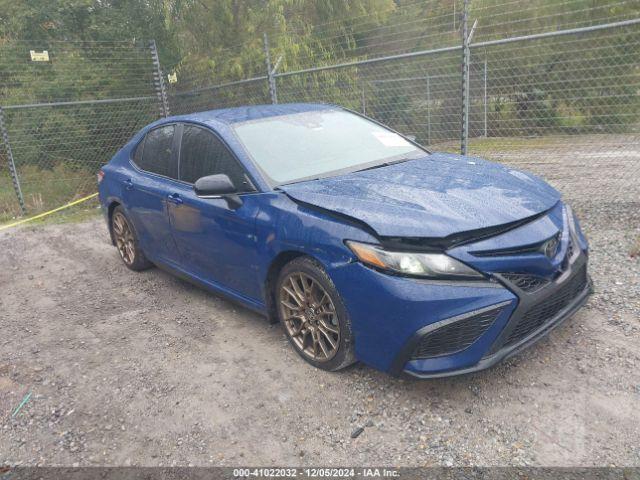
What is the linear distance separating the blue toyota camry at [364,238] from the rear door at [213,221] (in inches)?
0.5

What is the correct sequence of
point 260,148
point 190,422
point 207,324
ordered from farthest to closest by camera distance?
point 207,324, point 260,148, point 190,422

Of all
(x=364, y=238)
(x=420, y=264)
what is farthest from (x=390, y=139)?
(x=420, y=264)

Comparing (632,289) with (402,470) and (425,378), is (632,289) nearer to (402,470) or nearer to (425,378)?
(425,378)

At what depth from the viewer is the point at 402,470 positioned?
238cm

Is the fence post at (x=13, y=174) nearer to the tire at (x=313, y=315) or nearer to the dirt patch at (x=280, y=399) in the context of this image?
the dirt patch at (x=280, y=399)

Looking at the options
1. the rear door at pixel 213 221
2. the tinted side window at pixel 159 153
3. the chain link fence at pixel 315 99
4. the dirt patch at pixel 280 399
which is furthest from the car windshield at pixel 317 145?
the chain link fence at pixel 315 99

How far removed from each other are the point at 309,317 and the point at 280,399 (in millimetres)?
509

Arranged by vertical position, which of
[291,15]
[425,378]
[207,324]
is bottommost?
[207,324]

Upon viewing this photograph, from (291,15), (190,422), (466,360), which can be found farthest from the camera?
(291,15)

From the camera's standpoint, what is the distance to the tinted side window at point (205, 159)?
142 inches

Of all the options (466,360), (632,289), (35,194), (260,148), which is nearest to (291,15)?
(35,194)

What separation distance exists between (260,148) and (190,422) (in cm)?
189

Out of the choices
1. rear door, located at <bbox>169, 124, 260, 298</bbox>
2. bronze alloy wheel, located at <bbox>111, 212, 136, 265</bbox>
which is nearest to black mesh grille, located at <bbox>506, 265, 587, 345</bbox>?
rear door, located at <bbox>169, 124, 260, 298</bbox>

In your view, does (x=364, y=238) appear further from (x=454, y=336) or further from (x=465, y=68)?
(x=465, y=68)
